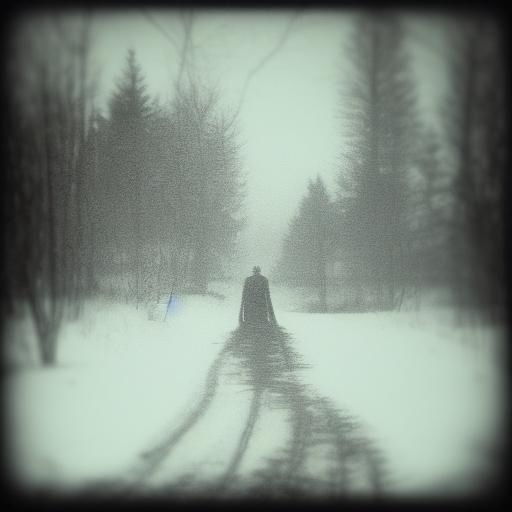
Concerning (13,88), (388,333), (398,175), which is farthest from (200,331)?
(13,88)

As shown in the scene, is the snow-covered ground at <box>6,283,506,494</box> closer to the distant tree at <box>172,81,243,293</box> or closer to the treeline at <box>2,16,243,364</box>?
the treeline at <box>2,16,243,364</box>

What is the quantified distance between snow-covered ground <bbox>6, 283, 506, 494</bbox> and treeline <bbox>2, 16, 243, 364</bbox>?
0.52 m

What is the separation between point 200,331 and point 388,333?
5284mm

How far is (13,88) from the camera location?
13.8ft

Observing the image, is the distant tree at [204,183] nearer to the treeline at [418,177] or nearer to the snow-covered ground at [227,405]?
the treeline at [418,177]

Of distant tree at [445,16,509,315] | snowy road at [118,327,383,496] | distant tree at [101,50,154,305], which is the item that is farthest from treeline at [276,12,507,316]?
distant tree at [101,50,154,305]

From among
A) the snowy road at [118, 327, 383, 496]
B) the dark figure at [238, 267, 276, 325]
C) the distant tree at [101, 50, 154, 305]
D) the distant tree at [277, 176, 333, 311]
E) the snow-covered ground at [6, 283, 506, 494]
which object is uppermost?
the distant tree at [101, 50, 154, 305]

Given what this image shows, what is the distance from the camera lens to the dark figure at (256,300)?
24.1ft

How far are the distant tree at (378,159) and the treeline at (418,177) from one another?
0.01 metres

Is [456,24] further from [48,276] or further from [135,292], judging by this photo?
[135,292]

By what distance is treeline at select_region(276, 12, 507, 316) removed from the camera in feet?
13.5

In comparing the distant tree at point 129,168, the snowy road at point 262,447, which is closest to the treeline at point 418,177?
the snowy road at point 262,447

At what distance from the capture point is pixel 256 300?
7465mm

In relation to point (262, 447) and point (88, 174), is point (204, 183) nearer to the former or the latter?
point (88, 174)
